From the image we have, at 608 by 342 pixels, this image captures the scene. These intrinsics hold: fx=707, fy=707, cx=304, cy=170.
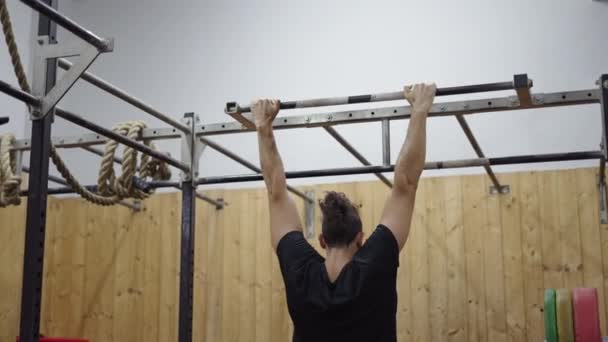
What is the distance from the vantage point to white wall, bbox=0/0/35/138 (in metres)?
5.90

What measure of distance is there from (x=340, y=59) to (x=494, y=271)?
197 centimetres

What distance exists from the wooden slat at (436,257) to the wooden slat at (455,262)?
3 centimetres

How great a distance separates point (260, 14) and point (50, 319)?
3012 mm

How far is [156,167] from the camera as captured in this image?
3977 mm

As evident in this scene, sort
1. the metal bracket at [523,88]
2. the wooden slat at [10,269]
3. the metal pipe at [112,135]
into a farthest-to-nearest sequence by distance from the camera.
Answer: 1. the wooden slat at [10,269]
2. the metal bracket at [523,88]
3. the metal pipe at [112,135]

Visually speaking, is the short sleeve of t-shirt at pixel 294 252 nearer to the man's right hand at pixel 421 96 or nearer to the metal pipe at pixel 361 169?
the man's right hand at pixel 421 96

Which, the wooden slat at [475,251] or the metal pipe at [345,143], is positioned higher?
the metal pipe at [345,143]

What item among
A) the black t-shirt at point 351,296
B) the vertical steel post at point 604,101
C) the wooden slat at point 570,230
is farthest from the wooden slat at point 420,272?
the black t-shirt at point 351,296

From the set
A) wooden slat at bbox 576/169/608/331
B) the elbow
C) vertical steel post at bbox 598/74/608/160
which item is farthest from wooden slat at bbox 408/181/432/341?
the elbow

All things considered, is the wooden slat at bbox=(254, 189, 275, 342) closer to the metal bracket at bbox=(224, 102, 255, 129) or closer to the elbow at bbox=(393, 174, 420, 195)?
the metal bracket at bbox=(224, 102, 255, 129)

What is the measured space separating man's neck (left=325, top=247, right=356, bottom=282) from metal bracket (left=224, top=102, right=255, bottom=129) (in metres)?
1.19

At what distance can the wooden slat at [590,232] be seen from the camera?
4.33 metres

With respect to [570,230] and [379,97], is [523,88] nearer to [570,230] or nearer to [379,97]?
[379,97]

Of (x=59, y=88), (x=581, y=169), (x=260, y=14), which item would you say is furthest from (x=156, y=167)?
(x=581, y=169)
